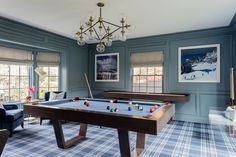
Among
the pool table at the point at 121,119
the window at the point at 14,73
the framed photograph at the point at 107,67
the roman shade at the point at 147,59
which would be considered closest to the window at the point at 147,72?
the roman shade at the point at 147,59

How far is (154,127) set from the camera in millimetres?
1618

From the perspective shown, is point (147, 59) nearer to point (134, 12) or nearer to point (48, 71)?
point (134, 12)

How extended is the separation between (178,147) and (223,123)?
1.61 m

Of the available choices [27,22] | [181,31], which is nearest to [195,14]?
[181,31]

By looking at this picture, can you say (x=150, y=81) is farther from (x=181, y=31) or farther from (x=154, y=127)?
(x=154, y=127)

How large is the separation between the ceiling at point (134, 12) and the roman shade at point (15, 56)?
37.3 inches

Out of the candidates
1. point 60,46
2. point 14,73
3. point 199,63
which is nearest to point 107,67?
point 60,46

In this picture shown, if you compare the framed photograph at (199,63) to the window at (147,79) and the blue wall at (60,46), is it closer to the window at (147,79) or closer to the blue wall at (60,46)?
Answer: the window at (147,79)

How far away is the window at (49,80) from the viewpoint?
495cm

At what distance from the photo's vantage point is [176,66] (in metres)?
4.65

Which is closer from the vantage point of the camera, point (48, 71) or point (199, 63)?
point (199, 63)

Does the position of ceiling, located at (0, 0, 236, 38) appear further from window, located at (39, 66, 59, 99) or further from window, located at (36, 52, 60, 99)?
window, located at (39, 66, 59, 99)

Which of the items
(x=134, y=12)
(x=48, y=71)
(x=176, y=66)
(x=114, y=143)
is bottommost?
(x=114, y=143)

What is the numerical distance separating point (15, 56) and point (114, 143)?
11.7ft
